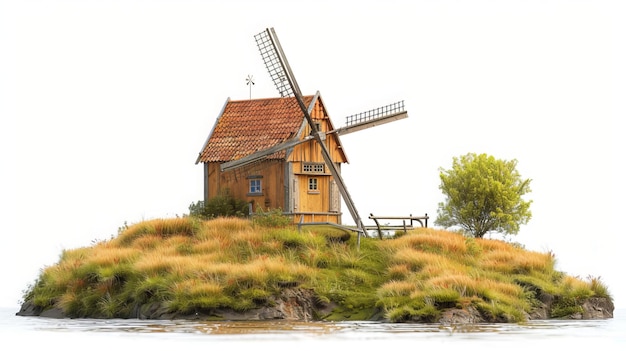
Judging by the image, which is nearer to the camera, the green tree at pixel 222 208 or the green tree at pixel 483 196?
the green tree at pixel 222 208

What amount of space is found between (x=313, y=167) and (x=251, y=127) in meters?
3.21

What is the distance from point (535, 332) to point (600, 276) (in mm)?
8749

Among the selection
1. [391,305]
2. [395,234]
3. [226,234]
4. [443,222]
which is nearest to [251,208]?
[226,234]

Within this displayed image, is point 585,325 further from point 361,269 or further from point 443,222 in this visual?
point 443,222

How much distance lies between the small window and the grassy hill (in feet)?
7.38

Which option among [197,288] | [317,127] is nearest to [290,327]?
[197,288]

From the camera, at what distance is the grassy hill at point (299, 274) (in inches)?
1066

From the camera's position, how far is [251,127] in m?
36.8

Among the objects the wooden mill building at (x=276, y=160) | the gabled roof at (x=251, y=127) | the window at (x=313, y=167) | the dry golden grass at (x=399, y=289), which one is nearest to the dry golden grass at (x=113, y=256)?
the wooden mill building at (x=276, y=160)

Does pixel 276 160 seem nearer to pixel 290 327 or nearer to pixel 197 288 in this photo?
pixel 197 288

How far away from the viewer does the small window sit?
35.8 m

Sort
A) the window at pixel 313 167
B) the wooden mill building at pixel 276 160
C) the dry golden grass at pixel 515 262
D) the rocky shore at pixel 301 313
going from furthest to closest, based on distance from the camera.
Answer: the window at pixel 313 167
the wooden mill building at pixel 276 160
the dry golden grass at pixel 515 262
the rocky shore at pixel 301 313

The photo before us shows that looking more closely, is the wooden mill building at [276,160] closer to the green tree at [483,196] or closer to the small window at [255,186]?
the small window at [255,186]

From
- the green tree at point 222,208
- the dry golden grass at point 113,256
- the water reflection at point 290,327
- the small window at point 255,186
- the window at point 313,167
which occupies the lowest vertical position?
the water reflection at point 290,327
